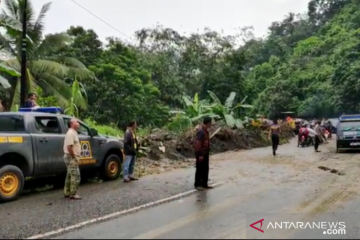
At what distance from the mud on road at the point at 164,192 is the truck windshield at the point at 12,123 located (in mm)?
1593

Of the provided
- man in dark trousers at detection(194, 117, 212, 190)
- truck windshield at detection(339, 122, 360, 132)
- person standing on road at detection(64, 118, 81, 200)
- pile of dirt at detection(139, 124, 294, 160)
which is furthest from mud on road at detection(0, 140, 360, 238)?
truck windshield at detection(339, 122, 360, 132)

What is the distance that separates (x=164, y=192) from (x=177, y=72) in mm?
33720

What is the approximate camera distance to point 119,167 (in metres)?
13.2

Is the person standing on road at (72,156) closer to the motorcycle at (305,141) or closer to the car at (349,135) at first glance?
the car at (349,135)

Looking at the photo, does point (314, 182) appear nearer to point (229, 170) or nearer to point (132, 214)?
point (229, 170)

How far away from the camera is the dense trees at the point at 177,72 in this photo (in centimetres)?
2653

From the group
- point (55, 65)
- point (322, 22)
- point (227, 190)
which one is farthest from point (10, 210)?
point (322, 22)

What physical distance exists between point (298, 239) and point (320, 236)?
1.24 feet

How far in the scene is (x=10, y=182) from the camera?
9.78 m

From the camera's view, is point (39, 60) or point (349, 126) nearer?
point (349, 126)

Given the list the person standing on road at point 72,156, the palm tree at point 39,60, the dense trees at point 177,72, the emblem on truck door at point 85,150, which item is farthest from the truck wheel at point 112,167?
the palm tree at point 39,60

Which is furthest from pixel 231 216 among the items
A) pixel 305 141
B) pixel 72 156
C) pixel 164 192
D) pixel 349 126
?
pixel 305 141

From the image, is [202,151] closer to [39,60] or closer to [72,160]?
[72,160]

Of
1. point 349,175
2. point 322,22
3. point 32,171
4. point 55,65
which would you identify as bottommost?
point 349,175
